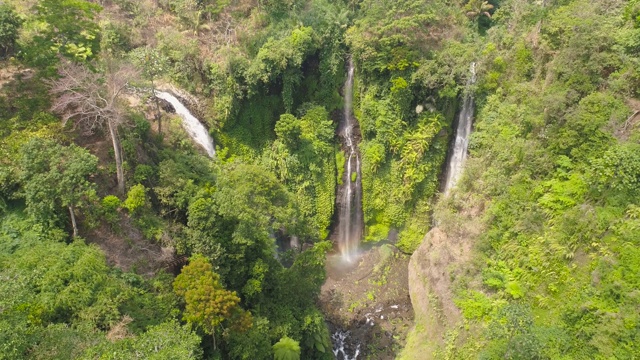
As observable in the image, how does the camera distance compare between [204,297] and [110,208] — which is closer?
[204,297]

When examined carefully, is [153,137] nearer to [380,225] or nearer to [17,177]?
[17,177]

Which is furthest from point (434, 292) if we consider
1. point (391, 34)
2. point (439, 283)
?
point (391, 34)

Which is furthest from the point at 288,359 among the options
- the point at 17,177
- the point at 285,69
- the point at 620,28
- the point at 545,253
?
the point at 620,28

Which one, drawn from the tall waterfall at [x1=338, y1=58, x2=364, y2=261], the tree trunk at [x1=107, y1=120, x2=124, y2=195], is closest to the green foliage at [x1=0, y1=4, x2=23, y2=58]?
the tree trunk at [x1=107, y1=120, x2=124, y2=195]

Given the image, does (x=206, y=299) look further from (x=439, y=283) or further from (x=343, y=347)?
(x=439, y=283)

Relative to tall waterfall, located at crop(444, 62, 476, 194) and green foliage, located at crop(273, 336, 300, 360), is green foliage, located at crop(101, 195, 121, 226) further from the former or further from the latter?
tall waterfall, located at crop(444, 62, 476, 194)

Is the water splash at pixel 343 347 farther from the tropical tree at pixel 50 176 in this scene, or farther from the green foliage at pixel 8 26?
the green foliage at pixel 8 26

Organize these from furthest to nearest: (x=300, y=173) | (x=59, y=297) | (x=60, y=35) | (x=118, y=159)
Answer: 1. (x=300, y=173)
2. (x=60, y=35)
3. (x=118, y=159)
4. (x=59, y=297)
